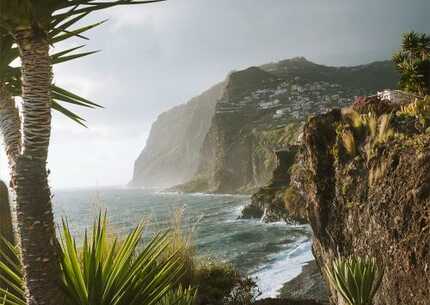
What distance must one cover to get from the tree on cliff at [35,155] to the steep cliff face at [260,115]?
250 feet

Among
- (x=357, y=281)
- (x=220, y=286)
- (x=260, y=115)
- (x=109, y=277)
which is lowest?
(x=220, y=286)

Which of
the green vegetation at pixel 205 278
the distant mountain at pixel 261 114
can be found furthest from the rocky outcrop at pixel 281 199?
the distant mountain at pixel 261 114

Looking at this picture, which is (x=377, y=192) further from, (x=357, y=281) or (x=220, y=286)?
(x=220, y=286)

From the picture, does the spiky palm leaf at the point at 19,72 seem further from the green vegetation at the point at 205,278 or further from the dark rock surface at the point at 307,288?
the dark rock surface at the point at 307,288

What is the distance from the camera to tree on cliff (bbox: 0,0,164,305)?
270 cm

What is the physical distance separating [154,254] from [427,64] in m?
11.5

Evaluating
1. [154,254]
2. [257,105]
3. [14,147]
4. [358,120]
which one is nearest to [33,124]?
[14,147]

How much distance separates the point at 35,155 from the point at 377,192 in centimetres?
560

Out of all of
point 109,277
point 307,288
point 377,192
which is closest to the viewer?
point 109,277

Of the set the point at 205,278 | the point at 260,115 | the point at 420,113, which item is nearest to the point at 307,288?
the point at 205,278

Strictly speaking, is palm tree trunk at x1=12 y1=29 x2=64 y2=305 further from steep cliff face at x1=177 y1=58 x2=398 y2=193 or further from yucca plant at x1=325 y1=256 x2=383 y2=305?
steep cliff face at x1=177 y1=58 x2=398 y2=193

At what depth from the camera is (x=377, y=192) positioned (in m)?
6.88

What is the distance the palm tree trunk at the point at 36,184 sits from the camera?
106 inches

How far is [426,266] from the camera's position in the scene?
5.32 meters
